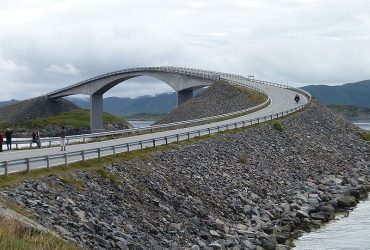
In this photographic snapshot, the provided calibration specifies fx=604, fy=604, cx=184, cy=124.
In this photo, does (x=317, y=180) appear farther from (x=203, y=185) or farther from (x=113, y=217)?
(x=113, y=217)

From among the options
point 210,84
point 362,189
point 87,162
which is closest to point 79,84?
point 210,84

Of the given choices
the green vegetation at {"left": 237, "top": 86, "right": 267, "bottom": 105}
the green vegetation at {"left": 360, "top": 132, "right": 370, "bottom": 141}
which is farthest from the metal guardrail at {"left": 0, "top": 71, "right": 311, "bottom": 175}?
the green vegetation at {"left": 237, "top": 86, "right": 267, "bottom": 105}

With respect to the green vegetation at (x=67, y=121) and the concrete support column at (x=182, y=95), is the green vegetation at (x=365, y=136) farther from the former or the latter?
the green vegetation at (x=67, y=121)

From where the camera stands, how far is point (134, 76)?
373ft

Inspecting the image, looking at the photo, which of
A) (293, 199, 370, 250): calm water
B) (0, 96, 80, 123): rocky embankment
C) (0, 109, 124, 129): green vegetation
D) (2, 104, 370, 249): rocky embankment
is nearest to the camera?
(2, 104, 370, 249): rocky embankment

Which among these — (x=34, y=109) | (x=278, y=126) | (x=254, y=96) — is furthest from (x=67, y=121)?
(x=278, y=126)

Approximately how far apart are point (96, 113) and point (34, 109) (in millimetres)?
21145

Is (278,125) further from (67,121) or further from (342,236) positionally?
(67,121)

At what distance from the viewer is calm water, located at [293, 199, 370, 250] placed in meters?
26.5

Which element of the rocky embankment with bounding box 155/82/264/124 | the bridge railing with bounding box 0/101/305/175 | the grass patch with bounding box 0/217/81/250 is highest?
the rocky embankment with bounding box 155/82/264/124

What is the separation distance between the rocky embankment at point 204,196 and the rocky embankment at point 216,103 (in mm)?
25634

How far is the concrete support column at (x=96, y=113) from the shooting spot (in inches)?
4439

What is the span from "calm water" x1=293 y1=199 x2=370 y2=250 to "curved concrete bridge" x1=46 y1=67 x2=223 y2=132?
63.0 m

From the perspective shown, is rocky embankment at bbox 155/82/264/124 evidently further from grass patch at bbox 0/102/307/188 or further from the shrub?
grass patch at bbox 0/102/307/188
